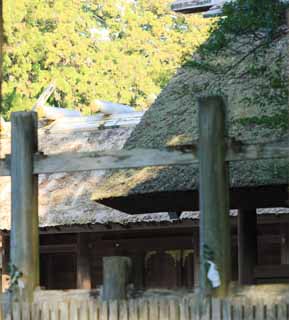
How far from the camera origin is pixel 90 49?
36.5m

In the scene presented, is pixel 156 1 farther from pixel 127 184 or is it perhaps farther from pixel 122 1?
pixel 127 184

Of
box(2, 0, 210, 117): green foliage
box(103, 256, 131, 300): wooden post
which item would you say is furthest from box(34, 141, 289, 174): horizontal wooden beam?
box(2, 0, 210, 117): green foliage

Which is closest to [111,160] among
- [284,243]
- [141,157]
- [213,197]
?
[141,157]

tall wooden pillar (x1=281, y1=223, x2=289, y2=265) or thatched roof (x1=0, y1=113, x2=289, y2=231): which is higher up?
thatched roof (x1=0, y1=113, x2=289, y2=231)

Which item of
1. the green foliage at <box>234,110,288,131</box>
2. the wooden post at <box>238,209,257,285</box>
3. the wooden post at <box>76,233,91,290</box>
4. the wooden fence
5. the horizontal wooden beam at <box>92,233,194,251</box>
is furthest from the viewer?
the horizontal wooden beam at <box>92,233,194,251</box>

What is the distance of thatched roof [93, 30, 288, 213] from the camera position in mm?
10586

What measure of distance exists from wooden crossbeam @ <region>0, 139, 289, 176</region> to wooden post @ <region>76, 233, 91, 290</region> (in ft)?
35.1

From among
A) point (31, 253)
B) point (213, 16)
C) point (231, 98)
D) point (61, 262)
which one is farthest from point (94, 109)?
point (31, 253)

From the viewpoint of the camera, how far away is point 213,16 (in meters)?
16.7

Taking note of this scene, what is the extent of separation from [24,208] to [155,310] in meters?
1.45

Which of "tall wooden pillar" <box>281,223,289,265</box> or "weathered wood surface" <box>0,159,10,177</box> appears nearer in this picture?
"weathered wood surface" <box>0,159,10,177</box>

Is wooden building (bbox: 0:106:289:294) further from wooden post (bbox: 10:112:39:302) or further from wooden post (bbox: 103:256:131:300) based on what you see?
wooden post (bbox: 103:256:131:300)

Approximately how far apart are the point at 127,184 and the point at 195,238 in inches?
291

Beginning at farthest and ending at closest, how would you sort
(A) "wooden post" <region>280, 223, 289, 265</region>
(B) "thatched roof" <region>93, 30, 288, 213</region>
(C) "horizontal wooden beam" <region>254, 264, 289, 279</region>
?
(A) "wooden post" <region>280, 223, 289, 265</region>, (C) "horizontal wooden beam" <region>254, 264, 289, 279</region>, (B) "thatched roof" <region>93, 30, 288, 213</region>
